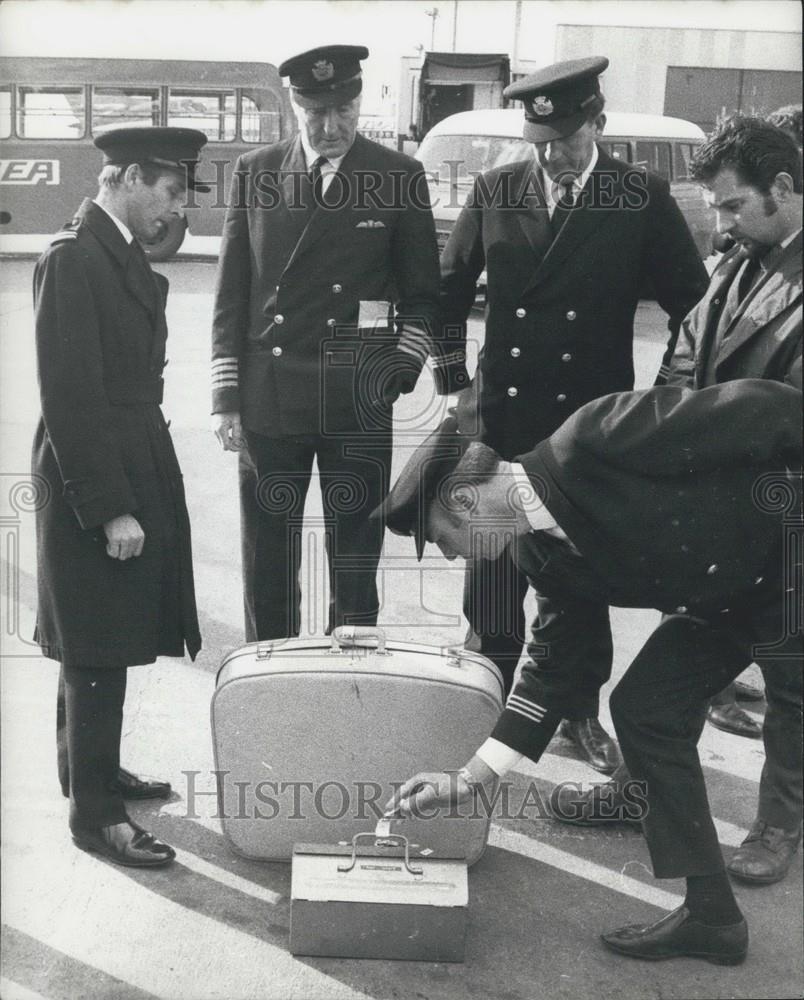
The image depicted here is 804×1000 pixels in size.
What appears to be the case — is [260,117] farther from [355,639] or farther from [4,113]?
[355,639]

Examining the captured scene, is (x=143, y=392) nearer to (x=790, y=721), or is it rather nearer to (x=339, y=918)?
(x=339, y=918)

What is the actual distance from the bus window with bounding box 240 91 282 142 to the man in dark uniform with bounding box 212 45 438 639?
24.3ft

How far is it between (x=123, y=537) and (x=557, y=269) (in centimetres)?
129

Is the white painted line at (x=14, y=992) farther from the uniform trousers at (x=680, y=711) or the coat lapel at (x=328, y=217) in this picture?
the coat lapel at (x=328, y=217)

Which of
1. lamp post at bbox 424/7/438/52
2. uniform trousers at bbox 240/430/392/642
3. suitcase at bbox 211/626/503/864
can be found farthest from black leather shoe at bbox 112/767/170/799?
lamp post at bbox 424/7/438/52

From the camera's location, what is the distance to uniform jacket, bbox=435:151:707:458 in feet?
10.1

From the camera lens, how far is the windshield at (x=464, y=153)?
5.79 meters

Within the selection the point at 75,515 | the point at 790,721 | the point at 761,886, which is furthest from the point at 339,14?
the point at 761,886

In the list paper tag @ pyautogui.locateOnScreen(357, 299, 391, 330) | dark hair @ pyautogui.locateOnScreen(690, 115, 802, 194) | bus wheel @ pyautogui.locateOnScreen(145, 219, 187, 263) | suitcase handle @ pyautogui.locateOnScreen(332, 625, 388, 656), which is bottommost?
suitcase handle @ pyautogui.locateOnScreen(332, 625, 388, 656)

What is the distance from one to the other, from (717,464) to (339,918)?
1.23 metres

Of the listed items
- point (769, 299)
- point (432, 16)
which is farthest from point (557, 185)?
point (769, 299)

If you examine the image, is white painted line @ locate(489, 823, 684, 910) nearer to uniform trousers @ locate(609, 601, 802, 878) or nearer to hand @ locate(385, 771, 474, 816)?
uniform trousers @ locate(609, 601, 802, 878)

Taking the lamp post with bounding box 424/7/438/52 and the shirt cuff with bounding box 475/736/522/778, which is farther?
the lamp post with bounding box 424/7/438/52

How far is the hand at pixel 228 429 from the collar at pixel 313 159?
2.29 ft
